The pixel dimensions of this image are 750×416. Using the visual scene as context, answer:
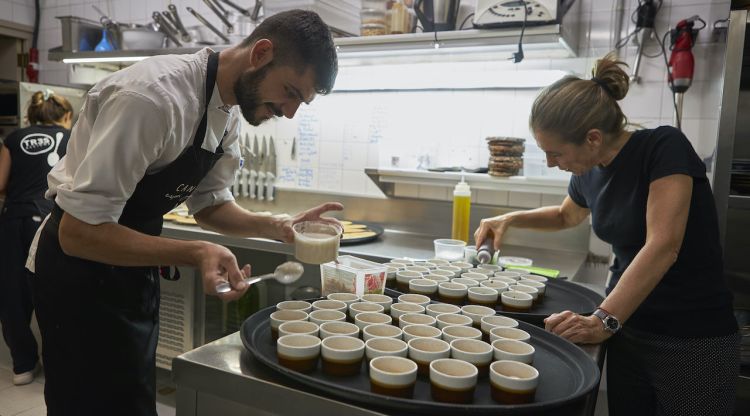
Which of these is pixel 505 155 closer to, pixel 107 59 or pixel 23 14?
pixel 107 59

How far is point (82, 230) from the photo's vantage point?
1188 millimetres

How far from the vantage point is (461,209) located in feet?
7.96

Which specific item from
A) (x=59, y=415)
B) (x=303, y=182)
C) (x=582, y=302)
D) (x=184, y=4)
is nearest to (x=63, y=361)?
(x=59, y=415)

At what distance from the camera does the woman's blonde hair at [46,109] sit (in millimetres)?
3105

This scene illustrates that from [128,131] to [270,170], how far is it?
2305 millimetres

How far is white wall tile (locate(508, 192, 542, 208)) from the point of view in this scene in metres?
2.74

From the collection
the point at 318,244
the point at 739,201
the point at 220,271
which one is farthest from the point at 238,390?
the point at 739,201

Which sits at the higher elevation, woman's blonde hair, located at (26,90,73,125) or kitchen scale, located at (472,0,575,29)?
kitchen scale, located at (472,0,575,29)

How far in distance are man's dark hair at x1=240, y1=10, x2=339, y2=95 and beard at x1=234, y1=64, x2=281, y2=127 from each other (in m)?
0.06

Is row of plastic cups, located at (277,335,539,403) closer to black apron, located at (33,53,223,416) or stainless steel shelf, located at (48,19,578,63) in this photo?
black apron, located at (33,53,223,416)

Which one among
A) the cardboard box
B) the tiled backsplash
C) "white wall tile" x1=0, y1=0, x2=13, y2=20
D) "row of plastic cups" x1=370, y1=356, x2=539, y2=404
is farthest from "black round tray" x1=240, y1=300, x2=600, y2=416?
"white wall tile" x1=0, y1=0, x2=13, y2=20

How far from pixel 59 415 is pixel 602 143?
5.49 feet

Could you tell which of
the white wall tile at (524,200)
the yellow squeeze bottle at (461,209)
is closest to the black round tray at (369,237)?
the yellow squeeze bottle at (461,209)

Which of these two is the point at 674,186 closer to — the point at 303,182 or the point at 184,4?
the point at 303,182
